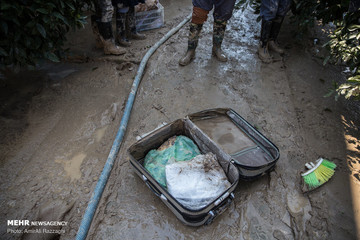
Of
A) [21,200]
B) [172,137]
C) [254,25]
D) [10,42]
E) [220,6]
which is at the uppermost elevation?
[220,6]

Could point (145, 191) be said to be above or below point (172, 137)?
below

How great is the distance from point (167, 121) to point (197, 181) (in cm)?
96

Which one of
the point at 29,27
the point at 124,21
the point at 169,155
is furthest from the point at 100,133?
the point at 124,21

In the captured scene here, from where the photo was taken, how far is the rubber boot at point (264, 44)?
3328mm

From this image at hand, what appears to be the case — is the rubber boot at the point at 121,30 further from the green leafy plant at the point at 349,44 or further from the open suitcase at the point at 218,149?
the green leafy plant at the point at 349,44

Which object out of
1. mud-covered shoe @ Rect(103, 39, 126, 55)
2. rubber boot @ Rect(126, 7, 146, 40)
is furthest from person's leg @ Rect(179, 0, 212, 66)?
rubber boot @ Rect(126, 7, 146, 40)

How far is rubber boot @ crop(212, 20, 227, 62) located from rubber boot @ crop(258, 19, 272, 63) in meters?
0.58

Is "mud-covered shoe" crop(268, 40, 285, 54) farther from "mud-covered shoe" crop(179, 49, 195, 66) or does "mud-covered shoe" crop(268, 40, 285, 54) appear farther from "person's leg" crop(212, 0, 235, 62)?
"mud-covered shoe" crop(179, 49, 195, 66)

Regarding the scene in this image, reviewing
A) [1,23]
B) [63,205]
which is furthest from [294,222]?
[1,23]

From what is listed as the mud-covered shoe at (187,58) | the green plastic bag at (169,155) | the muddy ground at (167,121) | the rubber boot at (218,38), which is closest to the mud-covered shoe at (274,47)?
the muddy ground at (167,121)

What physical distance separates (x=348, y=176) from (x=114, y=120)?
2430 mm

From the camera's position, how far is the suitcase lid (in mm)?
2076

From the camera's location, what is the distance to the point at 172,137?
2.25 m

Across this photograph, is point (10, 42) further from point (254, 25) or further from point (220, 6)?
point (254, 25)
